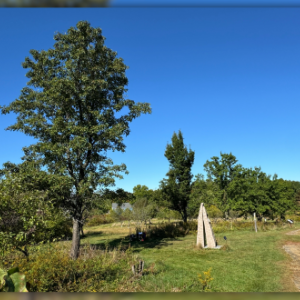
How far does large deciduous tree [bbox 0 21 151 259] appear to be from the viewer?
24.0 feet

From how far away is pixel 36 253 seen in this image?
4320mm

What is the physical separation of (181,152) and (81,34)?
11440mm


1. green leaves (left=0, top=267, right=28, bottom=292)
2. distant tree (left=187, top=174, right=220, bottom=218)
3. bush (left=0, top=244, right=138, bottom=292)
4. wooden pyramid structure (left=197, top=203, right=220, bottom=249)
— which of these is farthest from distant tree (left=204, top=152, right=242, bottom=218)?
green leaves (left=0, top=267, right=28, bottom=292)

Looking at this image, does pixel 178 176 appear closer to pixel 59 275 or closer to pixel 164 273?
pixel 164 273

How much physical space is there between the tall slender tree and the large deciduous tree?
9.06m

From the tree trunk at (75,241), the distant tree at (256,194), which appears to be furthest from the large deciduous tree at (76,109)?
the distant tree at (256,194)

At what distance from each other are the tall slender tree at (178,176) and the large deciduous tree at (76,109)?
357 inches

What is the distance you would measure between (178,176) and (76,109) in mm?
10662

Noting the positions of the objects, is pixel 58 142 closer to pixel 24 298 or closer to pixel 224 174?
pixel 24 298

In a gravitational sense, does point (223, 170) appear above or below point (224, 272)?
above

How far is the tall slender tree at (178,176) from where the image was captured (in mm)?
16562

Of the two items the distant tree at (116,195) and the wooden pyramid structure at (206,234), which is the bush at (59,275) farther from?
the wooden pyramid structure at (206,234)

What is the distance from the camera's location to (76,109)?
331 inches

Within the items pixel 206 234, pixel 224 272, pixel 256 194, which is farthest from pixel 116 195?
pixel 256 194
